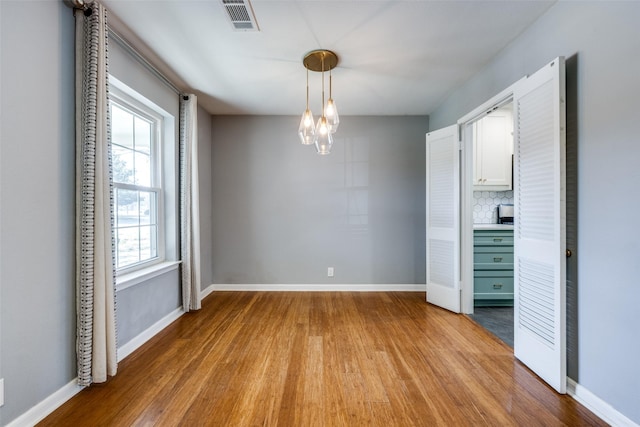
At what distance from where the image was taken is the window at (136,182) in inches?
91.1

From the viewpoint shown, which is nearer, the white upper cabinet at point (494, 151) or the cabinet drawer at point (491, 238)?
the cabinet drawer at point (491, 238)

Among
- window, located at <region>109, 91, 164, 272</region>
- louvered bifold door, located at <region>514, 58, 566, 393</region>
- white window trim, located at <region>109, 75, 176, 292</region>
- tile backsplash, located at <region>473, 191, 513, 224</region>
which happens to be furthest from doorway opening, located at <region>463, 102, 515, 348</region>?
window, located at <region>109, 91, 164, 272</region>

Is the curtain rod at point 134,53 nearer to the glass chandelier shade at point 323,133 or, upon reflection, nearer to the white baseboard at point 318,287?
the glass chandelier shade at point 323,133

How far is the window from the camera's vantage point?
2.31m

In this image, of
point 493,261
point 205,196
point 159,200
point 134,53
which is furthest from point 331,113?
point 493,261

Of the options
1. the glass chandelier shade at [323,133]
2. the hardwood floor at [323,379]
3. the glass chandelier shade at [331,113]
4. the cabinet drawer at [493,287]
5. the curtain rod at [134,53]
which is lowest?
the hardwood floor at [323,379]

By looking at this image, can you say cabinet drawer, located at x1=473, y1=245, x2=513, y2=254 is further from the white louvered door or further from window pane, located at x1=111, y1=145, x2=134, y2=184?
window pane, located at x1=111, y1=145, x2=134, y2=184

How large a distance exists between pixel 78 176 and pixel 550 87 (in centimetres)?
308

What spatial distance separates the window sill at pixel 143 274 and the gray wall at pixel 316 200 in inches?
45.2

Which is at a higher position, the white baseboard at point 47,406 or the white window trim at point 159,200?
the white window trim at point 159,200

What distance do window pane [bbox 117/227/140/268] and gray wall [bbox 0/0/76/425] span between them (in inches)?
25.6

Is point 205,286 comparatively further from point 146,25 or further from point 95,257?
point 146,25

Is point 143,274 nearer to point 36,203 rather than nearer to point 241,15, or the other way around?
point 36,203

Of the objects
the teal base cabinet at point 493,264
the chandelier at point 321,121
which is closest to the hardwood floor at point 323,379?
the teal base cabinet at point 493,264
